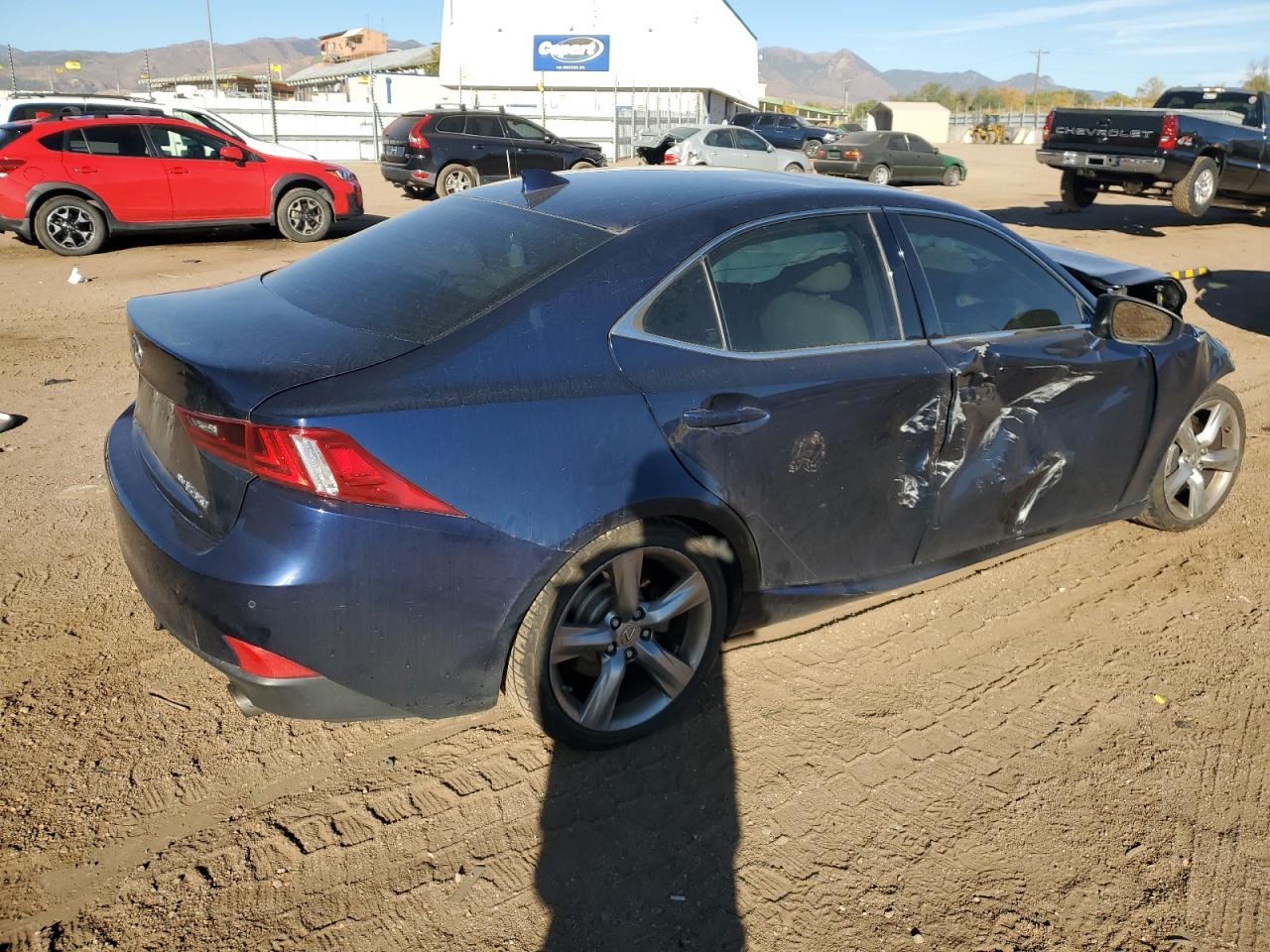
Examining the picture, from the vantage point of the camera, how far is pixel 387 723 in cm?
319

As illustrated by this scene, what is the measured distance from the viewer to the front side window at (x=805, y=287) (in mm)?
3084

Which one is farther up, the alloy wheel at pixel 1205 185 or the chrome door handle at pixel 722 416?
the alloy wheel at pixel 1205 185

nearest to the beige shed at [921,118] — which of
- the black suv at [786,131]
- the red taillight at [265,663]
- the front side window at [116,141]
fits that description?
the black suv at [786,131]

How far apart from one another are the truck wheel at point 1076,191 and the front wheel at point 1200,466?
1324 cm

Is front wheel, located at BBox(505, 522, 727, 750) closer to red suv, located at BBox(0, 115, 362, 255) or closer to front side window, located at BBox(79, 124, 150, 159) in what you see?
red suv, located at BBox(0, 115, 362, 255)

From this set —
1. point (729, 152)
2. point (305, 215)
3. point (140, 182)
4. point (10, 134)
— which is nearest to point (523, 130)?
point (729, 152)

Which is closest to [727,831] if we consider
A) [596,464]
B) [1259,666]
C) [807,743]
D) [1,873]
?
[807,743]

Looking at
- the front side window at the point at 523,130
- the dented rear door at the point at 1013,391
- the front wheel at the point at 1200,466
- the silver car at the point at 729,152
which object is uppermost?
the front side window at the point at 523,130

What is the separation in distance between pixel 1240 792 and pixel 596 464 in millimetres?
2211

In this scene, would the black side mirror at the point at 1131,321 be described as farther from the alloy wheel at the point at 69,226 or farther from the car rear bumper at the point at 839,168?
the car rear bumper at the point at 839,168

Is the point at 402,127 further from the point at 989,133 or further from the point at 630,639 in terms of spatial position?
the point at 989,133

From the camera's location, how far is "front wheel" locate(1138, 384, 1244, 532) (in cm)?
449

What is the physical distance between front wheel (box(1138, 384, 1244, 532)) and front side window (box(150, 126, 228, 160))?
1201 centimetres

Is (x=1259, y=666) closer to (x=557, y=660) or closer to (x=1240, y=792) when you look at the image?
(x=1240, y=792)
